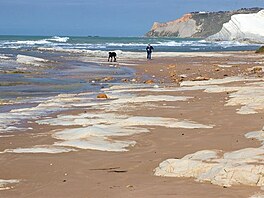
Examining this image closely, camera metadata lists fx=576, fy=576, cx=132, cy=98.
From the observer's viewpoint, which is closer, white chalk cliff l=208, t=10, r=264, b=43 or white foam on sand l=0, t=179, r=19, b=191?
white foam on sand l=0, t=179, r=19, b=191

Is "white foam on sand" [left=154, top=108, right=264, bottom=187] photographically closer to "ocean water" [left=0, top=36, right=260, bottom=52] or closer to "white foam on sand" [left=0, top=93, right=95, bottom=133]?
"white foam on sand" [left=0, top=93, right=95, bottom=133]

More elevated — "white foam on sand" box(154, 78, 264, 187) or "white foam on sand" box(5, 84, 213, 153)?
"white foam on sand" box(154, 78, 264, 187)

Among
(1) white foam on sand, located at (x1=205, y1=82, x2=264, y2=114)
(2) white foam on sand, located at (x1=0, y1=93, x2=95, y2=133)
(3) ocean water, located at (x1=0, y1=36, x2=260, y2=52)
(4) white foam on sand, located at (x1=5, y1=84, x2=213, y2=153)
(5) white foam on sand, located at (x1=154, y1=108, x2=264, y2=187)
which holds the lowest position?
(3) ocean water, located at (x1=0, y1=36, x2=260, y2=52)

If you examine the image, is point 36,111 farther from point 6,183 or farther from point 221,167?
point 221,167

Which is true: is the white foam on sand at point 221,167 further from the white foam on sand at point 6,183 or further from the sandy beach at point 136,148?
the white foam on sand at point 6,183

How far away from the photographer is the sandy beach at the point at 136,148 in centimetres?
722

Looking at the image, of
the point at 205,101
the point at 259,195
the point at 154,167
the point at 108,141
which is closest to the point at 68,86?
the point at 205,101

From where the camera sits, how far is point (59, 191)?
23.9 feet

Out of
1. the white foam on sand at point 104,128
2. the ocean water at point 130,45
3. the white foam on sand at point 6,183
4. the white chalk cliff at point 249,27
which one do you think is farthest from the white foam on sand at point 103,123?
the white chalk cliff at point 249,27

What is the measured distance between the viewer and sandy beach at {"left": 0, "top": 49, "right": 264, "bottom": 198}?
284 inches

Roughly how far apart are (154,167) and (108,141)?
211 cm

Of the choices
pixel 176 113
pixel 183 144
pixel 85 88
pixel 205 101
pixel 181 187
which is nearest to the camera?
pixel 181 187

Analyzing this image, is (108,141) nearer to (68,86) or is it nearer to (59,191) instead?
(59,191)

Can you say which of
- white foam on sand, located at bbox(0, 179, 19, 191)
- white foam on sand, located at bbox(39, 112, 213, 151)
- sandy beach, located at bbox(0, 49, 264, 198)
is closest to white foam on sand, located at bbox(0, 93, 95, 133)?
sandy beach, located at bbox(0, 49, 264, 198)
